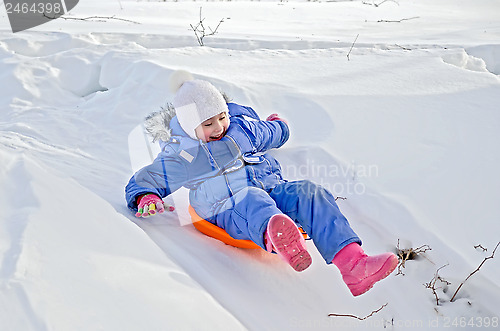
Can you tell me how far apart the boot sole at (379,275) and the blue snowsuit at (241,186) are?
0.46ft

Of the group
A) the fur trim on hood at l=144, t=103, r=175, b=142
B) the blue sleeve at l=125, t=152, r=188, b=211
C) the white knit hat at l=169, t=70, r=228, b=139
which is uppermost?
the white knit hat at l=169, t=70, r=228, b=139

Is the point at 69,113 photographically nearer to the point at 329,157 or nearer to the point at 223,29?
the point at 329,157

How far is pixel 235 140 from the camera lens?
219cm

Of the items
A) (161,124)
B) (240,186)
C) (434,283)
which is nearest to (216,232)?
(240,186)

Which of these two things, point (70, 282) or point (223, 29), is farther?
point (223, 29)

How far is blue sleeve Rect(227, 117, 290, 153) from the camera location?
87.1 inches

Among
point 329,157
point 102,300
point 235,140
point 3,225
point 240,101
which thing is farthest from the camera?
point 240,101

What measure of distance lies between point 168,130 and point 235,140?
36 cm

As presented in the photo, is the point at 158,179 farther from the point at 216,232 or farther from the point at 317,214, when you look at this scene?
the point at 317,214

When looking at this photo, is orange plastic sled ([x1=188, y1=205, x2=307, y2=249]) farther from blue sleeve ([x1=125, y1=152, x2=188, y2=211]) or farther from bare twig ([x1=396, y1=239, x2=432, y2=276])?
bare twig ([x1=396, y1=239, x2=432, y2=276])

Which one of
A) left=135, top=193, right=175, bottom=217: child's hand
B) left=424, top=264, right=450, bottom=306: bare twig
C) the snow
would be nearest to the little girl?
left=135, top=193, right=175, bottom=217: child's hand

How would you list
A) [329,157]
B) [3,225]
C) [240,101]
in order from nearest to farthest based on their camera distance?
[3,225], [329,157], [240,101]

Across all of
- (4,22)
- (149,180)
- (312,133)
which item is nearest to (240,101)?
(312,133)

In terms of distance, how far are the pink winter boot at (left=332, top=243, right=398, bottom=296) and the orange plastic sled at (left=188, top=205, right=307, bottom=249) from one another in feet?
1.13
